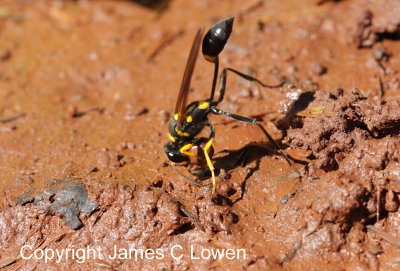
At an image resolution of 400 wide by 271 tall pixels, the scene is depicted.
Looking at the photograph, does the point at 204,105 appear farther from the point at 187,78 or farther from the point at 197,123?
the point at 187,78

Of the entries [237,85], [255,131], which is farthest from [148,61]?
[255,131]

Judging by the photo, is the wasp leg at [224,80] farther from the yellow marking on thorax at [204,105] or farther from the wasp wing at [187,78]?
the wasp wing at [187,78]

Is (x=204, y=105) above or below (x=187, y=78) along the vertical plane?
below

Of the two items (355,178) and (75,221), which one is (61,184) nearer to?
(75,221)

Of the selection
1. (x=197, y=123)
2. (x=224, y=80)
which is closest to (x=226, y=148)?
(x=197, y=123)

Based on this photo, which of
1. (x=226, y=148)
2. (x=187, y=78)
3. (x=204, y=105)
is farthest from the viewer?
(x=226, y=148)

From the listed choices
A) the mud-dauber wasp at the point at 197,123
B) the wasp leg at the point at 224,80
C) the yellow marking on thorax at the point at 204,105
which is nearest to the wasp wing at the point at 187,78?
the mud-dauber wasp at the point at 197,123

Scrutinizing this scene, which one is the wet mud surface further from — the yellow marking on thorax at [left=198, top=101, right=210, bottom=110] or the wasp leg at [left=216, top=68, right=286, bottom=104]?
the yellow marking on thorax at [left=198, top=101, right=210, bottom=110]
